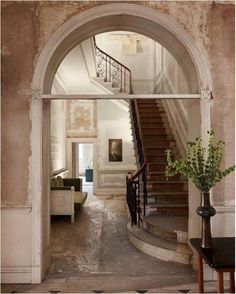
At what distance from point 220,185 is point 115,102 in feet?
28.6

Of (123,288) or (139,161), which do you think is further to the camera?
(139,161)

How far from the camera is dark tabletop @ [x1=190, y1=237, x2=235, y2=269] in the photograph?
2334mm

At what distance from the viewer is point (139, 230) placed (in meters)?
5.35

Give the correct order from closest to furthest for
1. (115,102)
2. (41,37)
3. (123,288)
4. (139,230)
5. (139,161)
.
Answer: (123,288)
(41,37)
(139,230)
(139,161)
(115,102)

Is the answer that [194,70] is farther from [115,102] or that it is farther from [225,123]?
[115,102]

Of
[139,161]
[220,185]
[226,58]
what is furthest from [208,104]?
[139,161]

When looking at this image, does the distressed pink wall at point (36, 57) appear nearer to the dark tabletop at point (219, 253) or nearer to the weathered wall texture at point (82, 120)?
the dark tabletop at point (219, 253)

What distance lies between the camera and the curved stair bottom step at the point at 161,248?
14.0ft

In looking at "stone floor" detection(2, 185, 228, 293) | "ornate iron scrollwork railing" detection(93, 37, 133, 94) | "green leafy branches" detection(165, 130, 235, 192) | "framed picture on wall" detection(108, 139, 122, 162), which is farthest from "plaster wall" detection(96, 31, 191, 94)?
"green leafy branches" detection(165, 130, 235, 192)

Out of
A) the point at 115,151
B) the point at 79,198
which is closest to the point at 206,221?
the point at 79,198

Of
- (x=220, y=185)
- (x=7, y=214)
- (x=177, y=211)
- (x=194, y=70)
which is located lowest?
(x=177, y=211)

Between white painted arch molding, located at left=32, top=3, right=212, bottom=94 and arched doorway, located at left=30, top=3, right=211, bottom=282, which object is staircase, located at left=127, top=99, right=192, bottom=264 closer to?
arched doorway, located at left=30, top=3, right=211, bottom=282

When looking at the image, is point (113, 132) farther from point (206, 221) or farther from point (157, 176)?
point (206, 221)

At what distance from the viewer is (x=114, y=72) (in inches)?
455
